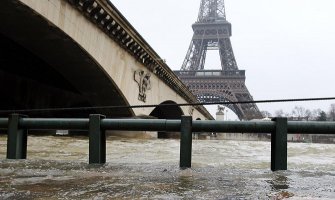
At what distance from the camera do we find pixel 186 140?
449cm

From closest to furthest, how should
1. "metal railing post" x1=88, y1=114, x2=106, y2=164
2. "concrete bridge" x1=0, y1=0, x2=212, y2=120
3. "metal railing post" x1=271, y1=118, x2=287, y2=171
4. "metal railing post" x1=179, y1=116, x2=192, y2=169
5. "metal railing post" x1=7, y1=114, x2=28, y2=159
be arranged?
"metal railing post" x1=271, y1=118, x2=287, y2=171, "metal railing post" x1=179, y1=116, x2=192, y2=169, "metal railing post" x1=88, y1=114, x2=106, y2=164, "metal railing post" x1=7, y1=114, x2=28, y2=159, "concrete bridge" x1=0, y1=0, x2=212, y2=120

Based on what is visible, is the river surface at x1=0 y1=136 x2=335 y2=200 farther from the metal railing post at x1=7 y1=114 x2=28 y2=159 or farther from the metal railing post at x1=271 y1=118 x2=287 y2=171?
the metal railing post at x1=7 y1=114 x2=28 y2=159

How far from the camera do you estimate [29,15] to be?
1225cm

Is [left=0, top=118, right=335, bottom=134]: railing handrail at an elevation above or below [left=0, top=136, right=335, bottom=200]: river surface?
above

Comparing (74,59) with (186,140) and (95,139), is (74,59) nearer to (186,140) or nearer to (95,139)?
(95,139)

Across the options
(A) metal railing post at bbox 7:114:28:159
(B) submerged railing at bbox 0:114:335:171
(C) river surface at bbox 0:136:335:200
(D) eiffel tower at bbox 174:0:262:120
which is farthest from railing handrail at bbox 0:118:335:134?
(D) eiffel tower at bbox 174:0:262:120

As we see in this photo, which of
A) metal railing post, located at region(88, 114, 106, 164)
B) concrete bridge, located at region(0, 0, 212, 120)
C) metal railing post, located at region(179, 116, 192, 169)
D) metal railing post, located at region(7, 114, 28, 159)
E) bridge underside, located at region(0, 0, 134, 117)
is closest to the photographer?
metal railing post, located at region(179, 116, 192, 169)

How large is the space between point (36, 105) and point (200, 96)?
56.1m

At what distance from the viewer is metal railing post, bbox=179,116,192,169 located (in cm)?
450

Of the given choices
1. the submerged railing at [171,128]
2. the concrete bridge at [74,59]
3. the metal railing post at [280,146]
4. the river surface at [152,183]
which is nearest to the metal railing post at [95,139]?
the submerged railing at [171,128]

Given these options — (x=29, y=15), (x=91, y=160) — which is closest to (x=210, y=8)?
(x=29, y=15)

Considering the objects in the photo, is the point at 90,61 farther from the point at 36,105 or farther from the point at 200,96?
the point at 200,96

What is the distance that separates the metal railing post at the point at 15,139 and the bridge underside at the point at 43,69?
23.5 ft

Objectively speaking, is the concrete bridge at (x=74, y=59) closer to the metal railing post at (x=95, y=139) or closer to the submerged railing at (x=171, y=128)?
the submerged railing at (x=171, y=128)
